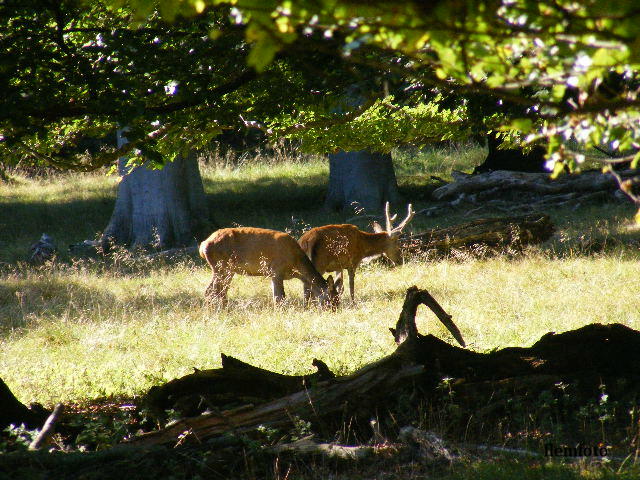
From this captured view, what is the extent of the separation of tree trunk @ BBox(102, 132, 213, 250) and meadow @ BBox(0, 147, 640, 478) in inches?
66.6

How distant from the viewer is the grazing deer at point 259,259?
11.7 m

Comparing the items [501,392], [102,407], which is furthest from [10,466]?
[501,392]

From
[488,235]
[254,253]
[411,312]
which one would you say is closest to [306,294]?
[254,253]

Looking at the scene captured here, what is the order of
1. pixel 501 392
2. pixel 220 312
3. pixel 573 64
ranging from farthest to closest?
1. pixel 220 312
2. pixel 501 392
3. pixel 573 64

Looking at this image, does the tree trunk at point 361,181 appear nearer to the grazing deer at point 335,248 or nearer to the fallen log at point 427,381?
the grazing deer at point 335,248

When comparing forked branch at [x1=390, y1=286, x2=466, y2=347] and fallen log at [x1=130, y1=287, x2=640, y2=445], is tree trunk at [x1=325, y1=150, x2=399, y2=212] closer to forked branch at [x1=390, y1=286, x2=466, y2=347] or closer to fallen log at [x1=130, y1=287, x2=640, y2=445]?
forked branch at [x1=390, y1=286, x2=466, y2=347]

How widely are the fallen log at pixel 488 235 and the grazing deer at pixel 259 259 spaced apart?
2886 mm

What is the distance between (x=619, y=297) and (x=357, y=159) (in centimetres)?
1382

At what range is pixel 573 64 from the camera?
2.88 m

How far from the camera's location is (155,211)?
19234mm

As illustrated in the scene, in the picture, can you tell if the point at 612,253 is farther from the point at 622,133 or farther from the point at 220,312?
the point at 622,133

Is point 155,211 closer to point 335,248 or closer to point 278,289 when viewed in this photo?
point 335,248

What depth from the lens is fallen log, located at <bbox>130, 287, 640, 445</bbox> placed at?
17.5 feet

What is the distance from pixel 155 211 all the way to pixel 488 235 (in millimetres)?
8702
